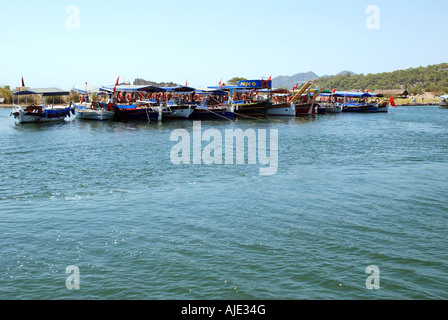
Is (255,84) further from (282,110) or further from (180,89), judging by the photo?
(180,89)

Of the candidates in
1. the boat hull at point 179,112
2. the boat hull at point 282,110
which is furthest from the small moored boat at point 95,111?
the boat hull at point 282,110

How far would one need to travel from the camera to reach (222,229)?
44.1ft

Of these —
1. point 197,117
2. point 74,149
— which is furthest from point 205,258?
→ point 197,117

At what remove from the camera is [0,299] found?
30.2ft

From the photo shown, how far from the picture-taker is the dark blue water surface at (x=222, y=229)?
991 cm

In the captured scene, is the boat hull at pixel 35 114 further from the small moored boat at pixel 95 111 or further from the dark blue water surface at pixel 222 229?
the dark blue water surface at pixel 222 229

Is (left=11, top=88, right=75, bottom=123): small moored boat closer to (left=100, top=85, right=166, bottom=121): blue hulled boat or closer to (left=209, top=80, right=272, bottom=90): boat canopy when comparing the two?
(left=100, top=85, right=166, bottom=121): blue hulled boat

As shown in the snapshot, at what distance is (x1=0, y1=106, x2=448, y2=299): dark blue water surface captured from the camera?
9.91 meters

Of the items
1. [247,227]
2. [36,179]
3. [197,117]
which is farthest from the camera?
[197,117]

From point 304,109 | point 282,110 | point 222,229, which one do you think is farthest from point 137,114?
point 222,229

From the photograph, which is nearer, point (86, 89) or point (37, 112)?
point (37, 112)

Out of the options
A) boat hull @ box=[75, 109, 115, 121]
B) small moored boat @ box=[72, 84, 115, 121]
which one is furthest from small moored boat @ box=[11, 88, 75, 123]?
small moored boat @ box=[72, 84, 115, 121]
